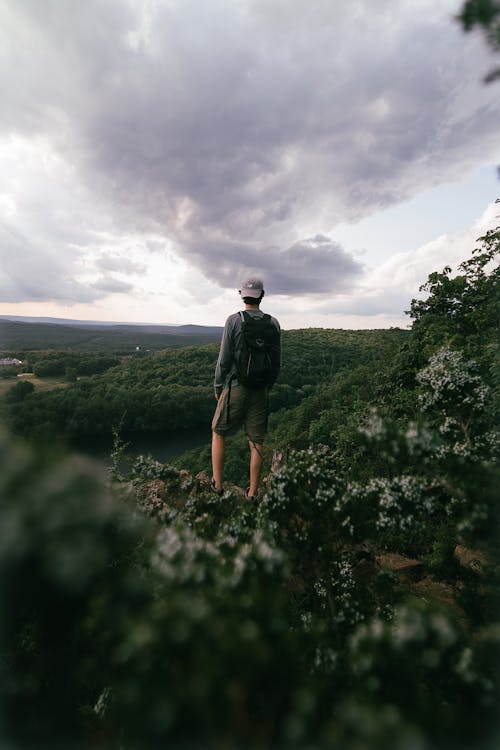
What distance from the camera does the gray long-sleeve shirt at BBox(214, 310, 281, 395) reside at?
527 cm

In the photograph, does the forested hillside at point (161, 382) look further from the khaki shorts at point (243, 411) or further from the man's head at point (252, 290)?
the man's head at point (252, 290)

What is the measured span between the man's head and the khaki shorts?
146cm

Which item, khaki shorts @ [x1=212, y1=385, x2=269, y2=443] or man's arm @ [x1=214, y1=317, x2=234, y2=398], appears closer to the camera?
man's arm @ [x1=214, y1=317, x2=234, y2=398]

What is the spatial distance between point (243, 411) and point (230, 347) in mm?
1123

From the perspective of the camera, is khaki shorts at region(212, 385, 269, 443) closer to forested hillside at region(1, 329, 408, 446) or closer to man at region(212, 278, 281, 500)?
man at region(212, 278, 281, 500)

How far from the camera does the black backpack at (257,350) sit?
4941 millimetres

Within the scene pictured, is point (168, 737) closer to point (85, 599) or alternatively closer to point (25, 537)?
point (85, 599)

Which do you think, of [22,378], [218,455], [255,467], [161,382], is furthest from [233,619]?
[161,382]

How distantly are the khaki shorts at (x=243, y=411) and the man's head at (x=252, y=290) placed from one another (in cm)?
146

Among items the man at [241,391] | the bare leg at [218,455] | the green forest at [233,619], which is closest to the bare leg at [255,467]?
the man at [241,391]

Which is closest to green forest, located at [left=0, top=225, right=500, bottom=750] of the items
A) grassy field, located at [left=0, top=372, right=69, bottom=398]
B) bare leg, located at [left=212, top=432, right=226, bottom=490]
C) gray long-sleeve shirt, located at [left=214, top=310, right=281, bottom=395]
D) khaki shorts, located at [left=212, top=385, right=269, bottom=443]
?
grassy field, located at [left=0, top=372, right=69, bottom=398]

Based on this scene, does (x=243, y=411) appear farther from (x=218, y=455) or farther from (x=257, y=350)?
(x=257, y=350)

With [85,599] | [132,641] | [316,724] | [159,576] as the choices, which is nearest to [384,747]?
[316,724]

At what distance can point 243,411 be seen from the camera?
5539 millimetres
